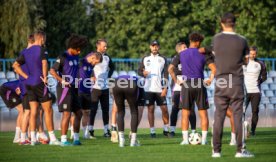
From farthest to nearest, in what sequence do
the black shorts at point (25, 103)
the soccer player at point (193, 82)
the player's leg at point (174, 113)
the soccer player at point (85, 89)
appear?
the player's leg at point (174, 113) < the soccer player at point (85, 89) < the black shorts at point (25, 103) < the soccer player at point (193, 82)

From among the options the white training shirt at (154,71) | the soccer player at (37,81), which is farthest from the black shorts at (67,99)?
the white training shirt at (154,71)

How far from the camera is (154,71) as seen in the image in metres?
24.3

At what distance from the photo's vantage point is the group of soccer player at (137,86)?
1686 centimetres

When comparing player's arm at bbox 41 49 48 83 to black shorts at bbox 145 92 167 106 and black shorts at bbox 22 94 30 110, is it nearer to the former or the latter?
black shorts at bbox 22 94 30 110

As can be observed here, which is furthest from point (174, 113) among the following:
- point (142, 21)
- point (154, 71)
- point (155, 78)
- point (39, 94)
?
point (142, 21)

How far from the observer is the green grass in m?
16.9

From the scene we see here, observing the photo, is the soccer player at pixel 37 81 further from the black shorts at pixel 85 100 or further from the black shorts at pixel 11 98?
the black shorts at pixel 85 100

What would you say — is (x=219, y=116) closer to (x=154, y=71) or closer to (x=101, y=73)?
(x=101, y=73)

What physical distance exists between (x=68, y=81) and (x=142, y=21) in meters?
23.4

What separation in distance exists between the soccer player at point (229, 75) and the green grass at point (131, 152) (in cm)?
43

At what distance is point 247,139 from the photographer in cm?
2178

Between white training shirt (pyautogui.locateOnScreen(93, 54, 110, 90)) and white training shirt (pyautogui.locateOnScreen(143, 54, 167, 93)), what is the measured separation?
102 centimetres

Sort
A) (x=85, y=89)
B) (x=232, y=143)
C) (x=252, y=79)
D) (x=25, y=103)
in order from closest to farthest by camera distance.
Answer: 1. (x=232, y=143)
2. (x=25, y=103)
3. (x=85, y=89)
4. (x=252, y=79)

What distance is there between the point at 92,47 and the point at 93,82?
68.9 feet
